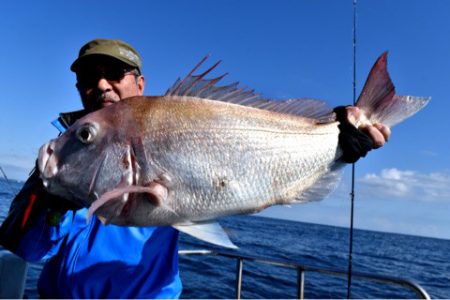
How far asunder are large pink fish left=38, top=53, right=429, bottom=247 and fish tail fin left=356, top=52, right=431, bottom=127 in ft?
1.81

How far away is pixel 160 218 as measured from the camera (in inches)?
65.1

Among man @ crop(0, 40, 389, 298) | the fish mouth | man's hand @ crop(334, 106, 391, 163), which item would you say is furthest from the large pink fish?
man @ crop(0, 40, 389, 298)

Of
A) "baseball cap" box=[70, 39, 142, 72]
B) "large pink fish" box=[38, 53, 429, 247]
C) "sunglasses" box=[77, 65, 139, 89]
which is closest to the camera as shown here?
"large pink fish" box=[38, 53, 429, 247]

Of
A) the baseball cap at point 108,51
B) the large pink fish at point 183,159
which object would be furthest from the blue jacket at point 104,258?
the large pink fish at point 183,159

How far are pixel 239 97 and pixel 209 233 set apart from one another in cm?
71

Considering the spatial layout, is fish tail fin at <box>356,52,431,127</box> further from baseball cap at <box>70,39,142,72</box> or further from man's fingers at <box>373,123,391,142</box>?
baseball cap at <box>70,39,142,72</box>

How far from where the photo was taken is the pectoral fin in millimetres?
1692

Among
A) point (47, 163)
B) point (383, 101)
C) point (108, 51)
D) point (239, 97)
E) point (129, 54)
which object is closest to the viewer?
point (47, 163)

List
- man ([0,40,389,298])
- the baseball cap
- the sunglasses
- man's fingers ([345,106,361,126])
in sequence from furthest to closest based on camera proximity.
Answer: the sunglasses, the baseball cap, man's fingers ([345,106,361,126]), man ([0,40,389,298])

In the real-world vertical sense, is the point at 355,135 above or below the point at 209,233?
above

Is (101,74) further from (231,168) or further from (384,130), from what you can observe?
(384,130)

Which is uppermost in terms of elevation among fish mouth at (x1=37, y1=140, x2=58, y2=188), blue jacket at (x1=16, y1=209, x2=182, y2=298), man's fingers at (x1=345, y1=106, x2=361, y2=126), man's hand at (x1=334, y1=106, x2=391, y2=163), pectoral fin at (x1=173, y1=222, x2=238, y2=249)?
man's fingers at (x1=345, y1=106, x2=361, y2=126)

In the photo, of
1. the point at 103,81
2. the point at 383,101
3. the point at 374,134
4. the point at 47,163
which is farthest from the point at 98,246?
the point at 383,101

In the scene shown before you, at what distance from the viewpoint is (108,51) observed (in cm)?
A: 243
